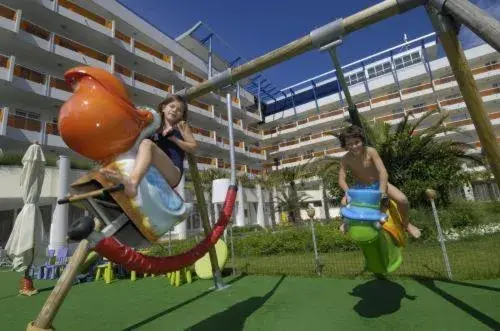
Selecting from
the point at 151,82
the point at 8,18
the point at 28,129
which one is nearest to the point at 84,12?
the point at 8,18

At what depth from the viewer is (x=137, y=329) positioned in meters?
4.16

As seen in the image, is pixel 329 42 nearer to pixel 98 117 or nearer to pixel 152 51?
pixel 98 117

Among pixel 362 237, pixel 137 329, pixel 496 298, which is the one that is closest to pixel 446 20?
pixel 362 237

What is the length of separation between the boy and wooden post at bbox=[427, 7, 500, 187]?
1052mm

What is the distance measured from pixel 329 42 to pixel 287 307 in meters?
3.45

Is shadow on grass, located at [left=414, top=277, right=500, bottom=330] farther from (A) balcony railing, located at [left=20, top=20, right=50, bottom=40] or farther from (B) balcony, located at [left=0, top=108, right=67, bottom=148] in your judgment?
(A) balcony railing, located at [left=20, top=20, right=50, bottom=40]

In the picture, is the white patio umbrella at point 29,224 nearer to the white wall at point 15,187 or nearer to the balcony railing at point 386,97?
the white wall at point 15,187

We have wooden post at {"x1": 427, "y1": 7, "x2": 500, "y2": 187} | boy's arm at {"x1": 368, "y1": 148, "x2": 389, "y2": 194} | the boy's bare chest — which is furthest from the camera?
the boy's bare chest

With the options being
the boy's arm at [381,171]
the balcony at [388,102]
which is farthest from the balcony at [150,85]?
the boy's arm at [381,171]

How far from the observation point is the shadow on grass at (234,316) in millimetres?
3988

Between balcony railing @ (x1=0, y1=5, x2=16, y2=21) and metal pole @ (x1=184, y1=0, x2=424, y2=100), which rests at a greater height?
balcony railing @ (x1=0, y1=5, x2=16, y2=21)

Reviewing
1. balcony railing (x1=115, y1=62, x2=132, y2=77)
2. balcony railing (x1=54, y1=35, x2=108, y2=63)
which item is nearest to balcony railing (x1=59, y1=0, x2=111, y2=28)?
balcony railing (x1=54, y1=35, x2=108, y2=63)

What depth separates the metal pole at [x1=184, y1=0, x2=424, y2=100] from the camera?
3.22 metres

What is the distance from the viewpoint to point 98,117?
74.1 inches
